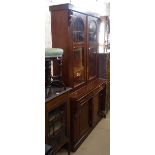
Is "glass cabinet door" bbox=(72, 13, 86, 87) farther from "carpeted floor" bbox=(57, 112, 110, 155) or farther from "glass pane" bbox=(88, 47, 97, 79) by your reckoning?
"carpeted floor" bbox=(57, 112, 110, 155)

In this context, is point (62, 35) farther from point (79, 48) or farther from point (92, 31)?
point (92, 31)

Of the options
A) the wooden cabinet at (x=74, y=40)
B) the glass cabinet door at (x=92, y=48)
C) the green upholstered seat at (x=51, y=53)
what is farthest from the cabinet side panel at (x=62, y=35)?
the glass cabinet door at (x=92, y=48)

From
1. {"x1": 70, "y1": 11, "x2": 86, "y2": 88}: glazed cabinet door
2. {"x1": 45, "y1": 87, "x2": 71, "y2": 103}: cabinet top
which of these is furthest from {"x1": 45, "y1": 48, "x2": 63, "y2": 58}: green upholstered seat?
{"x1": 70, "y1": 11, "x2": 86, "y2": 88}: glazed cabinet door

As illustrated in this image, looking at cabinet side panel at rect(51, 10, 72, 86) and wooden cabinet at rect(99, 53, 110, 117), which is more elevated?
cabinet side panel at rect(51, 10, 72, 86)

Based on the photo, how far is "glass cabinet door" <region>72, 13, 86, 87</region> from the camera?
2883 mm

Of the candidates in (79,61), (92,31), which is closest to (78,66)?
(79,61)

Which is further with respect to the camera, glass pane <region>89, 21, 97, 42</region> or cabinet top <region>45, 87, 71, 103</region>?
glass pane <region>89, 21, 97, 42</region>

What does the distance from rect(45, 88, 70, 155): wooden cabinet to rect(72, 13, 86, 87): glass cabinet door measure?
0.54 m

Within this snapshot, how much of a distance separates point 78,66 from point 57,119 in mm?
997
